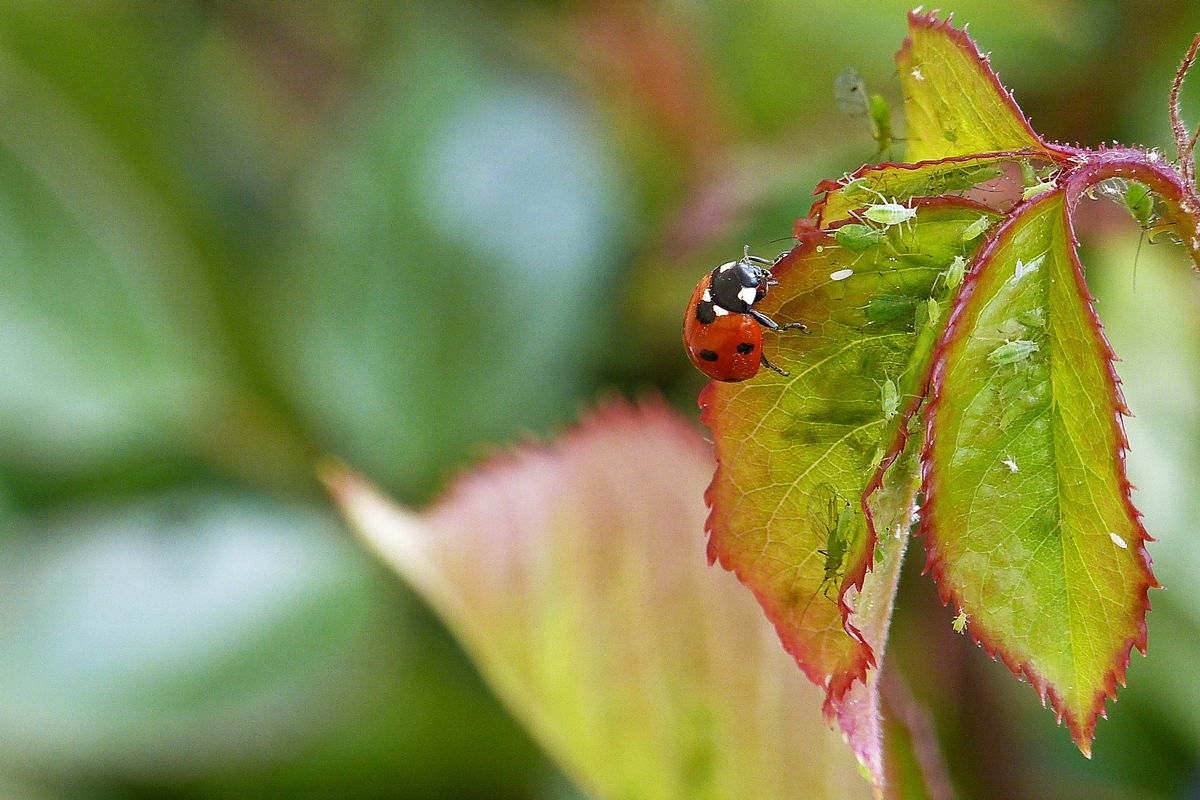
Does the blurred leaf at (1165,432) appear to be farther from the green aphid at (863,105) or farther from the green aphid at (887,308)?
the green aphid at (887,308)

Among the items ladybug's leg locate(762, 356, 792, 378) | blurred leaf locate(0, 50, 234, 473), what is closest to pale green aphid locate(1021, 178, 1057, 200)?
ladybug's leg locate(762, 356, 792, 378)

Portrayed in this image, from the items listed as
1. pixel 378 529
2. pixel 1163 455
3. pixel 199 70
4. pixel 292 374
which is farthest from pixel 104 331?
pixel 1163 455

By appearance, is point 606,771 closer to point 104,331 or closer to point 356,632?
point 356,632

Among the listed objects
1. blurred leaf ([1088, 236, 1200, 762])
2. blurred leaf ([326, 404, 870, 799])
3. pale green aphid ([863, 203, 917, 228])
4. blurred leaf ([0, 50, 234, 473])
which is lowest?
blurred leaf ([1088, 236, 1200, 762])

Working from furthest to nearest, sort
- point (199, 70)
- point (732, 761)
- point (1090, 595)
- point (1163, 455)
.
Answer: point (199, 70)
point (1163, 455)
point (732, 761)
point (1090, 595)

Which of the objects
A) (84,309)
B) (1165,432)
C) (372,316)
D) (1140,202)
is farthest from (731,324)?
(84,309)

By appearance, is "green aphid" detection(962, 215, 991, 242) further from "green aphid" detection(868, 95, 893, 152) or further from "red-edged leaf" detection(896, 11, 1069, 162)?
"green aphid" detection(868, 95, 893, 152)

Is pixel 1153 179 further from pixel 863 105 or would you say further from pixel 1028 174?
pixel 863 105
